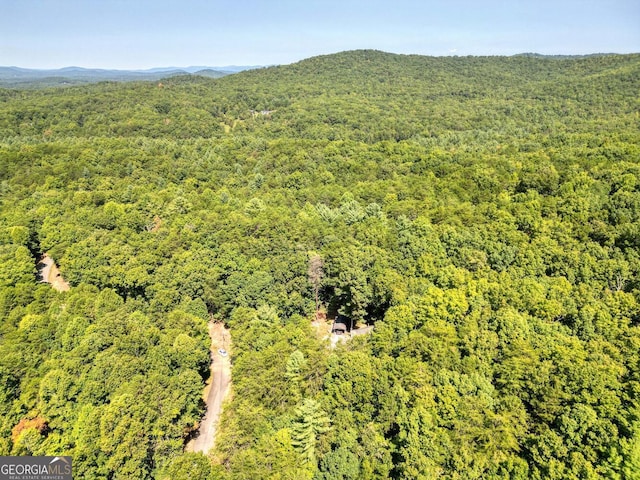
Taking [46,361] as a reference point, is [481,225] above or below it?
above

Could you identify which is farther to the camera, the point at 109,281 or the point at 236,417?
the point at 109,281

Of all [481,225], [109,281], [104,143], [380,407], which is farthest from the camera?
[104,143]

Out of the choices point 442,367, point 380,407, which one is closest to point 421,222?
point 442,367

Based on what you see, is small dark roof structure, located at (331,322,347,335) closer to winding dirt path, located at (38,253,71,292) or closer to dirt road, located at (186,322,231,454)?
dirt road, located at (186,322,231,454)

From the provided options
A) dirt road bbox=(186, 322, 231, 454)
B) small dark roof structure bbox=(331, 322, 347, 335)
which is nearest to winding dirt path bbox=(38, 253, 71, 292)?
dirt road bbox=(186, 322, 231, 454)

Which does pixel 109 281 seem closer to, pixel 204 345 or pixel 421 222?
pixel 204 345

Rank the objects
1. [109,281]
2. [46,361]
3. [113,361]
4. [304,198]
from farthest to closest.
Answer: [304,198]
[109,281]
[46,361]
[113,361]

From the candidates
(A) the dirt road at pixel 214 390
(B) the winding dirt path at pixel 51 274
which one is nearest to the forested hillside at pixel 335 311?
(A) the dirt road at pixel 214 390
